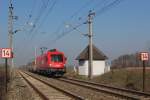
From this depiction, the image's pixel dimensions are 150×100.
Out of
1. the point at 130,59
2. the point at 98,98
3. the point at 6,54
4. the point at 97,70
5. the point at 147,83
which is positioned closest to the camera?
the point at 98,98

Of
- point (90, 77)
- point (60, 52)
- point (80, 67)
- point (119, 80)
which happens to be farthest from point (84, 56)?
point (119, 80)

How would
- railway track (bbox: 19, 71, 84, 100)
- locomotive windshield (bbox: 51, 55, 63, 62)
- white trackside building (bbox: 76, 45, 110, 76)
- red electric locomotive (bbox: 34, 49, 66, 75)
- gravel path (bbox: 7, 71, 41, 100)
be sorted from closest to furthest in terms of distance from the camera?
railway track (bbox: 19, 71, 84, 100) < gravel path (bbox: 7, 71, 41, 100) < red electric locomotive (bbox: 34, 49, 66, 75) < locomotive windshield (bbox: 51, 55, 63, 62) < white trackside building (bbox: 76, 45, 110, 76)

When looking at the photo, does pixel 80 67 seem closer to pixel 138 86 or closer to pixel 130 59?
pixel 138 86

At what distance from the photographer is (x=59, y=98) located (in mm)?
22188

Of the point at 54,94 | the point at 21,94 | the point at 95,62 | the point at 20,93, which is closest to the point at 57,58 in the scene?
the point at 95,62

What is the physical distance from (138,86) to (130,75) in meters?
7.21

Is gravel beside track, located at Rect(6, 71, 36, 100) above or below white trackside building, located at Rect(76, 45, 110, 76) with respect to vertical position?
below

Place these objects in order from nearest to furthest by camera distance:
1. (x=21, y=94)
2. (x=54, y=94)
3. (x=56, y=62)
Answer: (x=54, y=94) < (x=21, y=94) < (x=56, y=62)

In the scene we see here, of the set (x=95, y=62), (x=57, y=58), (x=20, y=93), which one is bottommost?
(x=20, y=93)

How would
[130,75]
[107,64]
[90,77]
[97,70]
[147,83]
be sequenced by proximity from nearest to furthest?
[147,83]
[130,75]
[90,77]
[97,70]
[107,64]

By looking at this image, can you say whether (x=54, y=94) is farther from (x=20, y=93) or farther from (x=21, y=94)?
(x=20, y=93)

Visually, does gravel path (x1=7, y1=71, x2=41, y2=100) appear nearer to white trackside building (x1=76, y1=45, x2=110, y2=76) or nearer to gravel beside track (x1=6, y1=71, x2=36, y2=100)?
gravel beside track (x1=6, y1=71, x2=36, y2=100)

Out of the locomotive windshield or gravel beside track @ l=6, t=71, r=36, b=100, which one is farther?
the locomotive windshield

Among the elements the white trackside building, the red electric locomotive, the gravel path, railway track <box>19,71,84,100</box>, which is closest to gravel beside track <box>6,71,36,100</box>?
the gravel path
